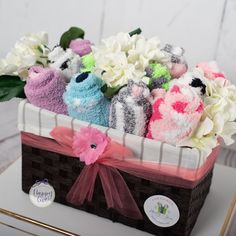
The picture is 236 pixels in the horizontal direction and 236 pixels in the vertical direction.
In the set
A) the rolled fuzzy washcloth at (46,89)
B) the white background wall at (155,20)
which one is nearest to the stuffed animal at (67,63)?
the rolled fuzzy washcloth at (46,89)

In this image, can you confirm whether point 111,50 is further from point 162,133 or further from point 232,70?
point 232,70

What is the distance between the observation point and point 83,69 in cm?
79

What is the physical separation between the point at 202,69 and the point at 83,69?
212 millimetres

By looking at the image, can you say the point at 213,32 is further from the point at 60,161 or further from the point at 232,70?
the point at 60,161

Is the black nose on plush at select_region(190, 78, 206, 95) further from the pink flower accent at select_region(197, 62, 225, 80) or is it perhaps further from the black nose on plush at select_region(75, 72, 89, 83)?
the black nose on plush at select_region(75, 72, 89, 83)

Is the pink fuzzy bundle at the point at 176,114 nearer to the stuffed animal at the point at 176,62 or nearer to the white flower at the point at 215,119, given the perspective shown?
the white flower at the point at 215,119

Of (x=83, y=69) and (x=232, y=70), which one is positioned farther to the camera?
(x=232, y=70)

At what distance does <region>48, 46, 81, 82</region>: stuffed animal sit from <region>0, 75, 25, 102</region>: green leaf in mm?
66

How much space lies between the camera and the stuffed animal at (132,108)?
2.26 feet

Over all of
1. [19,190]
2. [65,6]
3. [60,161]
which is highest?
[65,6]

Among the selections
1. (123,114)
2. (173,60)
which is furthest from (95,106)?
(173,60)

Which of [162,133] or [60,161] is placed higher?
[162,133]

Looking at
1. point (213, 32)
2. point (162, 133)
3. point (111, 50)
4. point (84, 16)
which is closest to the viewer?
point (162, 133)

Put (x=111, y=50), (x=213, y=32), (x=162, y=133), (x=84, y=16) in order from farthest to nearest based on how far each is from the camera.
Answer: (x=84, y=16)
(x=213, y=32)
(x=111, y=50)
(x=162, y=133)
